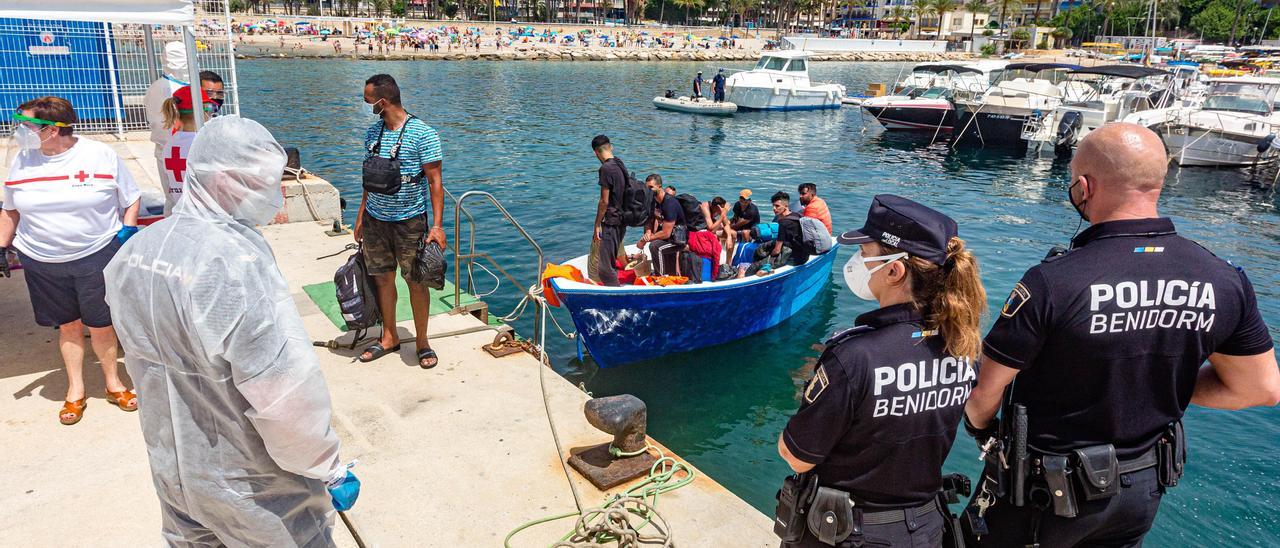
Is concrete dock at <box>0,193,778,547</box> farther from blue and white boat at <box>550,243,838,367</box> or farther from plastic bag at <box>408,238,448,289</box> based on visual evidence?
blue and white boat at <box>550,243,838,367</box>

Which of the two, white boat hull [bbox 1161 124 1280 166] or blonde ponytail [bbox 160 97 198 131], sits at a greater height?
blonde ponytail [bbox 160 97 198 131]

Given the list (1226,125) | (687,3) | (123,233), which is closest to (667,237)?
(123,233)

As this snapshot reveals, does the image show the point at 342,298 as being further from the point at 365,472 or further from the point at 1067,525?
the point at 1067,525

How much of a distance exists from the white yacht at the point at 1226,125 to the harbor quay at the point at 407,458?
24.3 metres

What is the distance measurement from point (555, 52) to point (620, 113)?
45.8 meters

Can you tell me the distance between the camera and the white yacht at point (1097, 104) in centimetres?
2492

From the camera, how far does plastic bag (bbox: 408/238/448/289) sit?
5430mm

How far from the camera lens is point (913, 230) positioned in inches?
92.0

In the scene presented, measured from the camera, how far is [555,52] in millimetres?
77125

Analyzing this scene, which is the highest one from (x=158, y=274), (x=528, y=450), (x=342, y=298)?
(x=158, y=274)

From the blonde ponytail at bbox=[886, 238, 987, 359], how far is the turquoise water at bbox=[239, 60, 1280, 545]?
4400 mm

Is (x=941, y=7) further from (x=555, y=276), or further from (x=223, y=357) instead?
(x=223, y=357)

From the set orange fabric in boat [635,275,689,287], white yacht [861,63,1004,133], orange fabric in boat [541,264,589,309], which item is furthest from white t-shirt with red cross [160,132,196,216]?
white yacht [861,63,1004,133]

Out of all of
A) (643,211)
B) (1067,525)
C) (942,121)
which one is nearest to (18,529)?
(1067,525)
